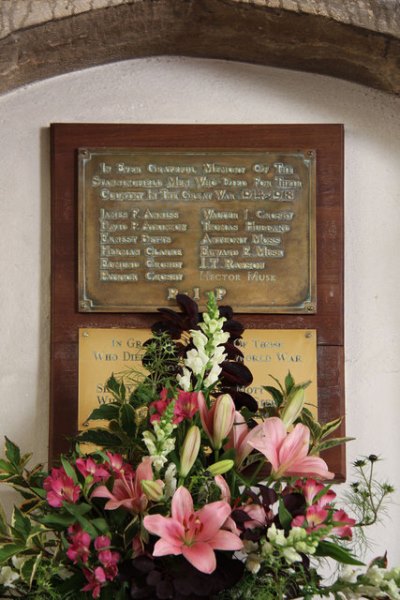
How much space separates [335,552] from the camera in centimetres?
112

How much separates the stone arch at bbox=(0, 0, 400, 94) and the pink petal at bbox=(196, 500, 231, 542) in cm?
100

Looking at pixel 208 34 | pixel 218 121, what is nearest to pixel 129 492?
pixel 218 121

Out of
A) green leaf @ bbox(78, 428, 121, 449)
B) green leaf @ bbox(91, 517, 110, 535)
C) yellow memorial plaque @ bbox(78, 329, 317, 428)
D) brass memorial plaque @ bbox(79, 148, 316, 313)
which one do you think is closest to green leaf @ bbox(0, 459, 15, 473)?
green leaf @ bbox(78, 428, 121, 449)

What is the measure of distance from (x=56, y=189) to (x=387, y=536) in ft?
3.31

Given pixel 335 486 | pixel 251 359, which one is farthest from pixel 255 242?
pixel 335 486

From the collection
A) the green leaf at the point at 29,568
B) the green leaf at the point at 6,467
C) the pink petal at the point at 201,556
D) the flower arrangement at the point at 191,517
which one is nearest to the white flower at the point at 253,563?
the flower arrangement at the point at 191,517

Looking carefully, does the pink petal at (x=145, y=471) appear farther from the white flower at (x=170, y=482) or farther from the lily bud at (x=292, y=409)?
the lily bud at (x=292, y=409)

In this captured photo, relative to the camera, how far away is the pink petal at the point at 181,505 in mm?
1099

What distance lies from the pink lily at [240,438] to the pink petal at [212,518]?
144 mm

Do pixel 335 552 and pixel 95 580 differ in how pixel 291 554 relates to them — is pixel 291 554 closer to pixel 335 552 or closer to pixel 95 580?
pixel 335 552

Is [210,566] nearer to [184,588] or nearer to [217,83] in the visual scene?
[184,588]

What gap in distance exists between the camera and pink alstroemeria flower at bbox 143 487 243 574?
107cm

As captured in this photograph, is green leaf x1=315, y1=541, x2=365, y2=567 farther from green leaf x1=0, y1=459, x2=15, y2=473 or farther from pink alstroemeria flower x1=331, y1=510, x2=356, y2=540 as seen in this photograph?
green leaf x1=0, y1=459, x2=15, y2=473

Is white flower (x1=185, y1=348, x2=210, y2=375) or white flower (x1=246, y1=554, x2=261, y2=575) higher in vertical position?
white flower (x1=185, y1=348, x2=210, y2=375)
